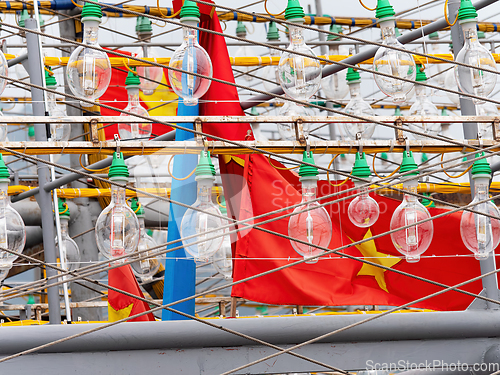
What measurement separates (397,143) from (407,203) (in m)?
0.37

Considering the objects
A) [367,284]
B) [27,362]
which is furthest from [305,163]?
[367,284]

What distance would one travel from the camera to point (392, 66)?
3.28m

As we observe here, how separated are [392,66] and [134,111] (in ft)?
6.72

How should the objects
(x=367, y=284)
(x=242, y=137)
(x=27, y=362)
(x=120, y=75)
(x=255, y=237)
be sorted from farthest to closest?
(x=120, y=75) < (x=367, y=284) < (x=255, y=237) < (x=242, y=137) < (x=27, y=362)

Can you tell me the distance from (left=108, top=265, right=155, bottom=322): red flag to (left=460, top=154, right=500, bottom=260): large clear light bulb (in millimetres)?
2024

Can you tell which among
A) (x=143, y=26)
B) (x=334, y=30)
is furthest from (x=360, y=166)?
(x=334, y=30)

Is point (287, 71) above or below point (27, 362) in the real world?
above

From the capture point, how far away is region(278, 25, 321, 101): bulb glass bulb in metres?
3.17

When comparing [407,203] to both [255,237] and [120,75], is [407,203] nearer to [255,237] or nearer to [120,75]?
[255,237]

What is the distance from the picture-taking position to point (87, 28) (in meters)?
3.09

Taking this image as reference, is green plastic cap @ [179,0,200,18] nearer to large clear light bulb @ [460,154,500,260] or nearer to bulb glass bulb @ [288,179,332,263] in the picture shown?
bulb glass bulb @ [288,179,332,263]

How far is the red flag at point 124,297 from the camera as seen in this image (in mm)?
4113

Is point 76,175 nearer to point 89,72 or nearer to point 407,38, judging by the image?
point 89,72

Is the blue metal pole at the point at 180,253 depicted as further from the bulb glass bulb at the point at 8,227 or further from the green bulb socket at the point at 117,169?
the bulb glass bulb at the point at 8,227
